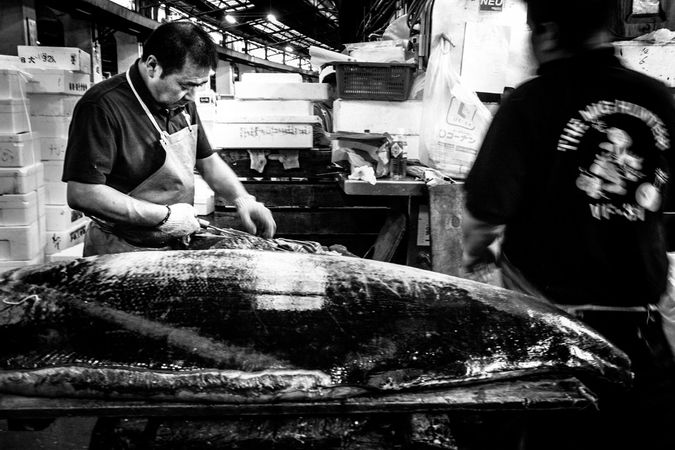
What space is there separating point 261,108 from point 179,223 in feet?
9.68

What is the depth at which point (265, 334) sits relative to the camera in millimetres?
1519

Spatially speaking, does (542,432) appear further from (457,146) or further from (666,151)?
(457,146)

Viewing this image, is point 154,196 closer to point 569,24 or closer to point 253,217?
point 253,217

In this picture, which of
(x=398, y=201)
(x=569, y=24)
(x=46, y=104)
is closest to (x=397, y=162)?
(x=398, y=201)

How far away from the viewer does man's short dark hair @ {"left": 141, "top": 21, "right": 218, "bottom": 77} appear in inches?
103

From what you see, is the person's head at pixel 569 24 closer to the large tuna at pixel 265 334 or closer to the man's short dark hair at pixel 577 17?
the man's short dark hair at pixel 577 17

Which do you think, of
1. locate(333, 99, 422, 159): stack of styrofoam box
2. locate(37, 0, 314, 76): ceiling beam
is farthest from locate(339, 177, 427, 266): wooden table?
locate(37, 0, 314, 76): ceiling beam

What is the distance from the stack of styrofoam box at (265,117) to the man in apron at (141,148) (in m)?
2.25

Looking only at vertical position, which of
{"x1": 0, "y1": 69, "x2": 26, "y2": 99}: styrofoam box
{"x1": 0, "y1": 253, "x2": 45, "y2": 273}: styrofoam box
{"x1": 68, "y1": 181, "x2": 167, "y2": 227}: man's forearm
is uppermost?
{"x1": 0, "y1": 69, "x2": 26, "y2": 99}: styrofoam box

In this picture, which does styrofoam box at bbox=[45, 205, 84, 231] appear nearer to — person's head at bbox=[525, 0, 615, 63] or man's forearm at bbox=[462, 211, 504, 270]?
man's forearm at bbox=[462, 211, 504, 270]

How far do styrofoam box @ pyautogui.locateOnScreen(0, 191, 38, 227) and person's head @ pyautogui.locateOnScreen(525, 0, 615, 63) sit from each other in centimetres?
407

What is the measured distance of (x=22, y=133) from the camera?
4.09 meters

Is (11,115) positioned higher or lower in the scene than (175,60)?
lower

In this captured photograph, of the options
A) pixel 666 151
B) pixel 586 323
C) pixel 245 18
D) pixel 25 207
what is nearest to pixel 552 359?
pixel 586 323
